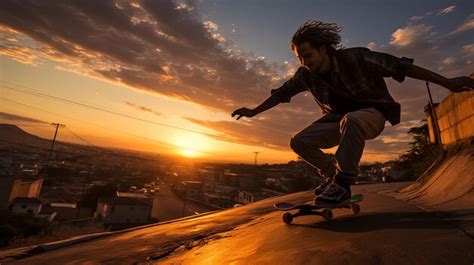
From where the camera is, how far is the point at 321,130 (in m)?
2.72

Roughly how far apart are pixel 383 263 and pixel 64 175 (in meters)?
65.9

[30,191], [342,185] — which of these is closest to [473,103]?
[342,185]

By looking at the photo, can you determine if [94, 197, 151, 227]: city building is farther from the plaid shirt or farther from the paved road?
the plaid shirt

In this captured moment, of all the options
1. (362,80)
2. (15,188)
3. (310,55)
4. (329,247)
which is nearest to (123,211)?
(15,188)

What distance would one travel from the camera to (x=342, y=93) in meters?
2.49

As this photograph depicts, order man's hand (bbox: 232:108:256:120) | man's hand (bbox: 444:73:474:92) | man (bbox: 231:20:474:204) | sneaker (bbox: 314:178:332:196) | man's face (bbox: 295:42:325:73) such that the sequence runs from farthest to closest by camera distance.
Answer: man's hand (bbox: 232:108:256:120) → sneaker (bbox: 314:178:332:196) → man's face (bbox: 295:42:325:73) → man (bbox: 231:20:474:204) → man's hand (bbox: 444:73:474:92)

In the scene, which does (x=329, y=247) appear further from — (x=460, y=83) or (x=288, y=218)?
(x=460, y=83)

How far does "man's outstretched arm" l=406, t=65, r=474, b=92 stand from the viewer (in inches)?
80.4

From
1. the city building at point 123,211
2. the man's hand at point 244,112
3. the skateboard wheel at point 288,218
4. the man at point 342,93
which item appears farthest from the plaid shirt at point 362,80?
the city building at point 123,211

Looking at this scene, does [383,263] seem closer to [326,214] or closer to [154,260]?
[326,214]

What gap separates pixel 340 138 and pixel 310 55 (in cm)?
90

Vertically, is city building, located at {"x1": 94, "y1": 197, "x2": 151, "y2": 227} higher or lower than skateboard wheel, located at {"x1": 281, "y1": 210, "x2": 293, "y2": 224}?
lower

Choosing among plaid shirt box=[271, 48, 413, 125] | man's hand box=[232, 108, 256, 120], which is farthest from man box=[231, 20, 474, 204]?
man's hand box=[232, 108, 256, 120]

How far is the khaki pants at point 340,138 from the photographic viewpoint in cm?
213
